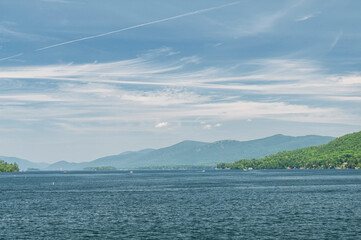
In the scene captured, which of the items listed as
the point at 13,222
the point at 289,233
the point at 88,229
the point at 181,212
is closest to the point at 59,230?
the point at 88,229

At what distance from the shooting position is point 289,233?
236 ft

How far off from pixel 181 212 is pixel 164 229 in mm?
24625

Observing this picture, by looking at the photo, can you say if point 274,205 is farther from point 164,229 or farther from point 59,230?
point 59,230

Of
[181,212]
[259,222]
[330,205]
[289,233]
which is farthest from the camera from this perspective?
[330,205]

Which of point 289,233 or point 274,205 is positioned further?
point 274,205

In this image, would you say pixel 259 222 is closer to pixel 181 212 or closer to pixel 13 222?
pixel 181 212

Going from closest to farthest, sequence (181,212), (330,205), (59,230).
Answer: (59,230) → (181,212) → (330,205)

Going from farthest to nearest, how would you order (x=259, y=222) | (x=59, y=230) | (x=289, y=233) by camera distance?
(x=259, y=222)
(x=59, y=230)
(x=289, y=233)

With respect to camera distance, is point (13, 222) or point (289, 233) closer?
point (289, 233)

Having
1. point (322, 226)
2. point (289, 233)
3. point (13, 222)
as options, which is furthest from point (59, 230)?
point (322, 226)

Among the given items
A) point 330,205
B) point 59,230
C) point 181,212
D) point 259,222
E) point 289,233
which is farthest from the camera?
point 330,205

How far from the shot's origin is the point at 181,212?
336ft

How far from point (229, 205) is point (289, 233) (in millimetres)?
44871

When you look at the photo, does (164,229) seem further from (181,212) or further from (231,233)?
(181,212)
